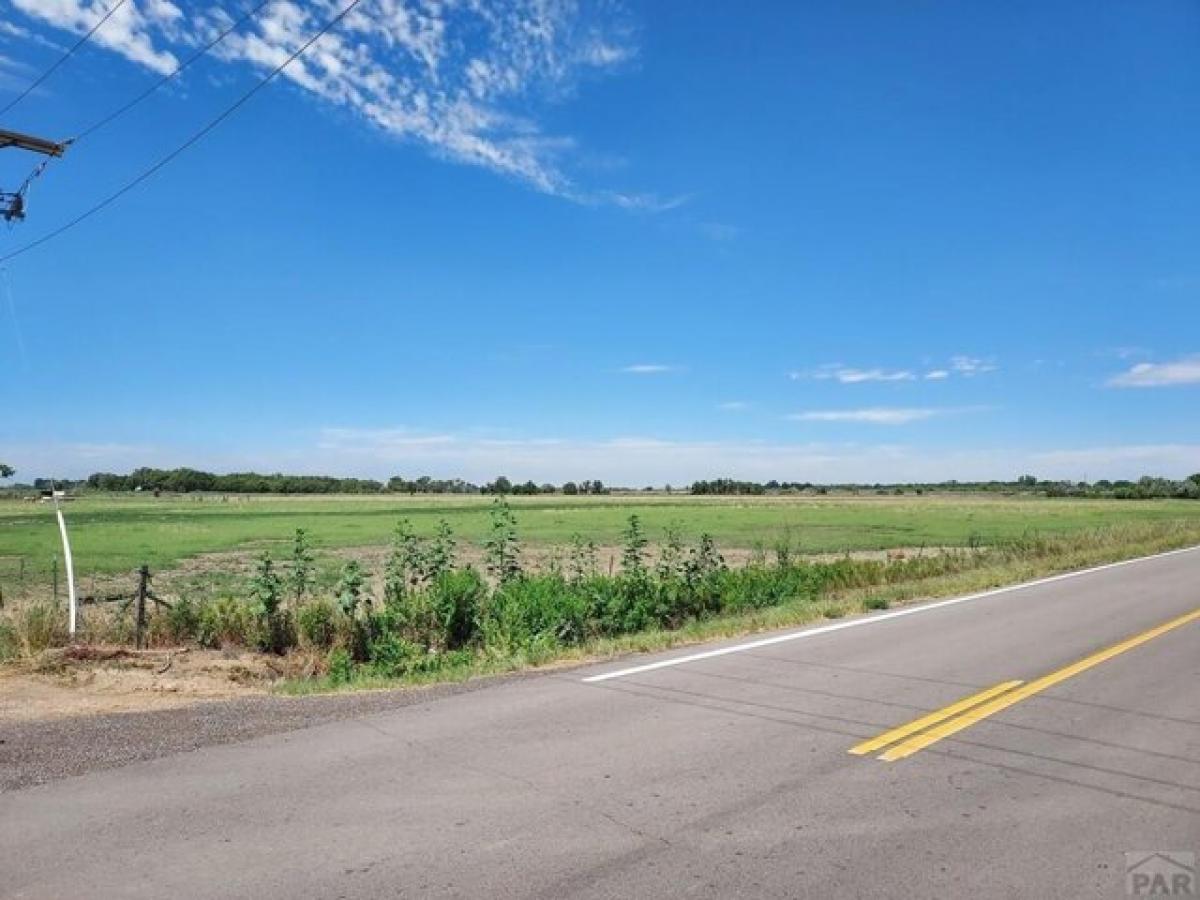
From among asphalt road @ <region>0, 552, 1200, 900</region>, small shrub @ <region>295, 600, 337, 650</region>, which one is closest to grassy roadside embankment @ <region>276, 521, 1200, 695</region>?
small shrub @ <region>295, 600, 337, 650</region>

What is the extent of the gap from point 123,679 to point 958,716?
872 centimetres

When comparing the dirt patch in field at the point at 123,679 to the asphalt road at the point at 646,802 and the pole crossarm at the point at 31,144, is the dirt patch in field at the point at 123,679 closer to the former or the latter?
the asphalt road at the point at 646,802

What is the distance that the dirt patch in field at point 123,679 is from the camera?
764 cm

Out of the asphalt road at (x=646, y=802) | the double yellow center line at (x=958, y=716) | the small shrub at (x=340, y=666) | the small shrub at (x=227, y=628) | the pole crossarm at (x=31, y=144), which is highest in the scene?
the pole crossarm at (x=31, y=144)

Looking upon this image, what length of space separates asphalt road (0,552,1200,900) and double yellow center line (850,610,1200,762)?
110mm

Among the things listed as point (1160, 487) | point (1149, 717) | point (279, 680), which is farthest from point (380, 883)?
point (1160, 487)

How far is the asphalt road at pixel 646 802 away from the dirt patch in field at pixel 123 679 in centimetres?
273

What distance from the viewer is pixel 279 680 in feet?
33.4

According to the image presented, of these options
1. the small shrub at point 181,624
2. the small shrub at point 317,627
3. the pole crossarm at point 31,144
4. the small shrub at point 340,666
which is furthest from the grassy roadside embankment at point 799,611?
the pole crossarm at point 31,144

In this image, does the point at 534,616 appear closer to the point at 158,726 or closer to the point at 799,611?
the point at 799,611

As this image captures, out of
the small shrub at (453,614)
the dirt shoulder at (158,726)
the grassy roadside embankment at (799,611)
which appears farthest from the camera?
the small shrub at (453,614)

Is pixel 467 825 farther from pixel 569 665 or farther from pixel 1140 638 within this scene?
pixel 1140 638

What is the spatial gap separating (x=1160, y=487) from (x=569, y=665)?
20018 cm

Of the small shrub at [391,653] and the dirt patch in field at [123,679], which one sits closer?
the dirt patch in field at [123,679]
